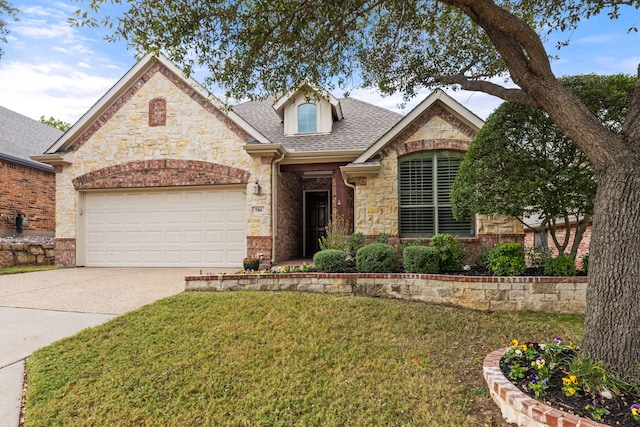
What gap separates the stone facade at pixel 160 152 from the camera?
9781 mm

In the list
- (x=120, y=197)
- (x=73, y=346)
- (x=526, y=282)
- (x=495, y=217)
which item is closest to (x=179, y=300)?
(x=73, y=346)

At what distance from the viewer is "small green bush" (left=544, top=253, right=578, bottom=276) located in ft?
19.7

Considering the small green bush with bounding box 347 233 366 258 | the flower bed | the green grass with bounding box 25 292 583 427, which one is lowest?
the green grass with bounding box 25 292 583 427

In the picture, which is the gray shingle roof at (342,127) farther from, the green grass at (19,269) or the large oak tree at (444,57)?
the green grass at (19,269)

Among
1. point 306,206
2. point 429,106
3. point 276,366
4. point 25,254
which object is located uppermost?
point 429,106

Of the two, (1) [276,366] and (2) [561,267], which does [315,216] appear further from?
(1) [276,366]

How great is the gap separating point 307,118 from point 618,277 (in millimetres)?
9656

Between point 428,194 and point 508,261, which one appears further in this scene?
point 428,194

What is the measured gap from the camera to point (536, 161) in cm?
624

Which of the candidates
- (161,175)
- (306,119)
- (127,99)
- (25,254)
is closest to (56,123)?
(25,254)

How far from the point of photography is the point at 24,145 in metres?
14.4

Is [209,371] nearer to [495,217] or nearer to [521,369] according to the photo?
[521,369]

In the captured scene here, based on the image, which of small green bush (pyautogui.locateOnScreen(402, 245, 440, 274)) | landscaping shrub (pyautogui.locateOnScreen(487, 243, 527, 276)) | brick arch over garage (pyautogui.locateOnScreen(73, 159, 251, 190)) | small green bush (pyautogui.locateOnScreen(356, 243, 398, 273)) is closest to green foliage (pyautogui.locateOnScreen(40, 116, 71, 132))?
brick arch over garage (pyautogui.locateOnScreen(73, 159, 251, 190))

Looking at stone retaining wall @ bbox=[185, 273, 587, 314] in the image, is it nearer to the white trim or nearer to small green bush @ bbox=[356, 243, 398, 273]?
small green bush @ bbox=[356, 243, 398, 273]
